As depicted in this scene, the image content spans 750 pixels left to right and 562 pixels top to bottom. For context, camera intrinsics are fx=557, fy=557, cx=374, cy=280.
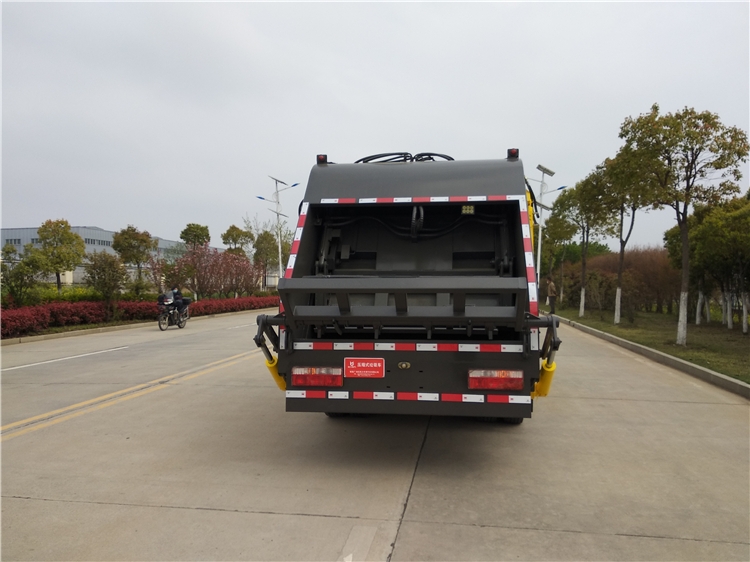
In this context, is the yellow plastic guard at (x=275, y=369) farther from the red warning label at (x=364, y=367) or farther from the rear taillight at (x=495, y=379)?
the rear taillight at (x=495, y=379)

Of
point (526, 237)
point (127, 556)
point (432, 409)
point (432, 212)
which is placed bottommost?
point (127, 556)

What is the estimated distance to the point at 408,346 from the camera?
445 cm

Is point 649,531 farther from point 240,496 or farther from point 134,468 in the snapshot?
point 134,468

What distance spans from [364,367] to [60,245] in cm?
4937

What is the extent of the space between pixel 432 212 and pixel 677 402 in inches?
170

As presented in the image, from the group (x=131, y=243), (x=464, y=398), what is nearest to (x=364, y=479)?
(x=464, y=398)

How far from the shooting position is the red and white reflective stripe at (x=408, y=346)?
434 cm

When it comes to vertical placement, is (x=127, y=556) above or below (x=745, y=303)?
below

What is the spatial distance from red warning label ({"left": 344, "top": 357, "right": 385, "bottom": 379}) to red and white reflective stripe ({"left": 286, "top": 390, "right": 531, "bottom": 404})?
135 mm

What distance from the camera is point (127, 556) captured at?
3240mm

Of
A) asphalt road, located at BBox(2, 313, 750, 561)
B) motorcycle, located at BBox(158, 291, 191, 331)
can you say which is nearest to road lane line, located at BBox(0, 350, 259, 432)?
asphalt road, located at BBox(2, 313, 750, 561)

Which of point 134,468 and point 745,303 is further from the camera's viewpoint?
point 745,303

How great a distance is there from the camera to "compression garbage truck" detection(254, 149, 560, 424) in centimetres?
431

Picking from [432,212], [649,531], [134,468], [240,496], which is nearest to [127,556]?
[240,496]
